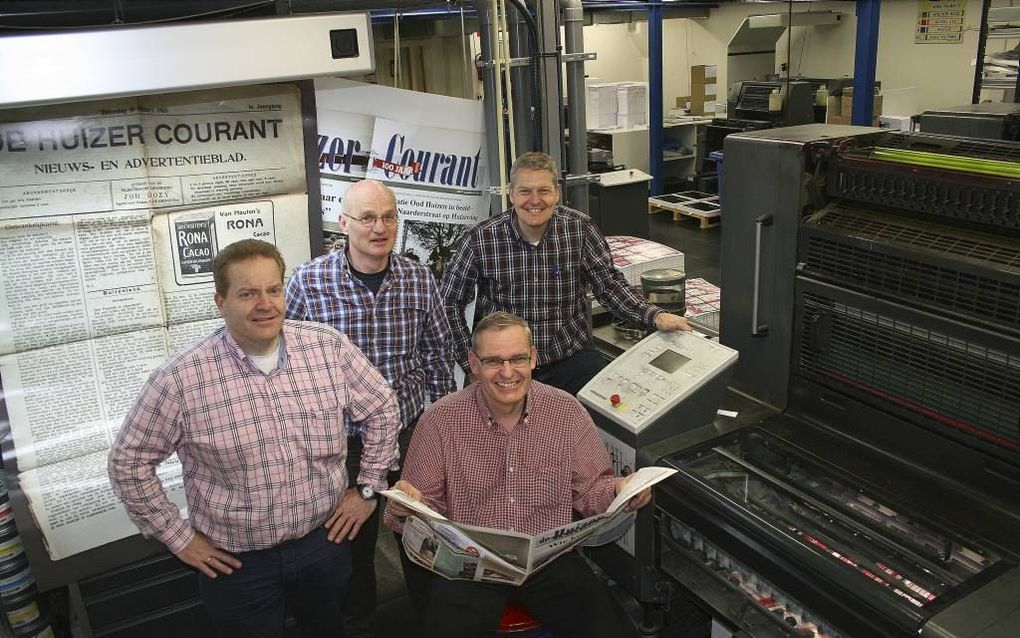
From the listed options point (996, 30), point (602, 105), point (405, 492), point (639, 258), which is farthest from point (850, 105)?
point (405, 492)

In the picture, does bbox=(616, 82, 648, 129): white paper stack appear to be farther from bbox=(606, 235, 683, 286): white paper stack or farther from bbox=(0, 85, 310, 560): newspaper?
bbox=(0, 85, 310, 560): newspaper

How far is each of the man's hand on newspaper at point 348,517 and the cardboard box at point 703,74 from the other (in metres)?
8.33

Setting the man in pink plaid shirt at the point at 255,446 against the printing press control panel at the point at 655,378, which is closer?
the man in pink plaid shirt at the point at 255,446

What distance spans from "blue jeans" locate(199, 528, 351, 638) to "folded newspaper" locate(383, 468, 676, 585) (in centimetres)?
25

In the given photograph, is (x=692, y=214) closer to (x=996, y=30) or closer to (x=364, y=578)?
(x=996, y=30)

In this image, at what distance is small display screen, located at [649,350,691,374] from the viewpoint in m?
2.58

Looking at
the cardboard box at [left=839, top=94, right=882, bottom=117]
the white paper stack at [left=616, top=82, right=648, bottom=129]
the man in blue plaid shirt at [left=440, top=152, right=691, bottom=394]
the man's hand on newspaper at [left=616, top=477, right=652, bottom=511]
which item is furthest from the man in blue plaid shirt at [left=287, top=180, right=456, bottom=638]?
the white paper stack at [left=616, top=82, right=648, bottom=129]

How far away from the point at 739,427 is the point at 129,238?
1962 millimetres

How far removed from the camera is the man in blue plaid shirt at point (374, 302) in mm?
2455

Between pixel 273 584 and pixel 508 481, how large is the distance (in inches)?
26.9

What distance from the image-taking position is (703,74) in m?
9.52

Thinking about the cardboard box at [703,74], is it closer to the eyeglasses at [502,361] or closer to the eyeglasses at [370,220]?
the eyeglasses at [370,220]

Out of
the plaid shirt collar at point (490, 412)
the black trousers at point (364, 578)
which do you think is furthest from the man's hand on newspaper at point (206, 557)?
the plaid shirt collar at point (490, 412)

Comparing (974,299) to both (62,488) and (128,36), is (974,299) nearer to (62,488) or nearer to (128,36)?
(128,36)
